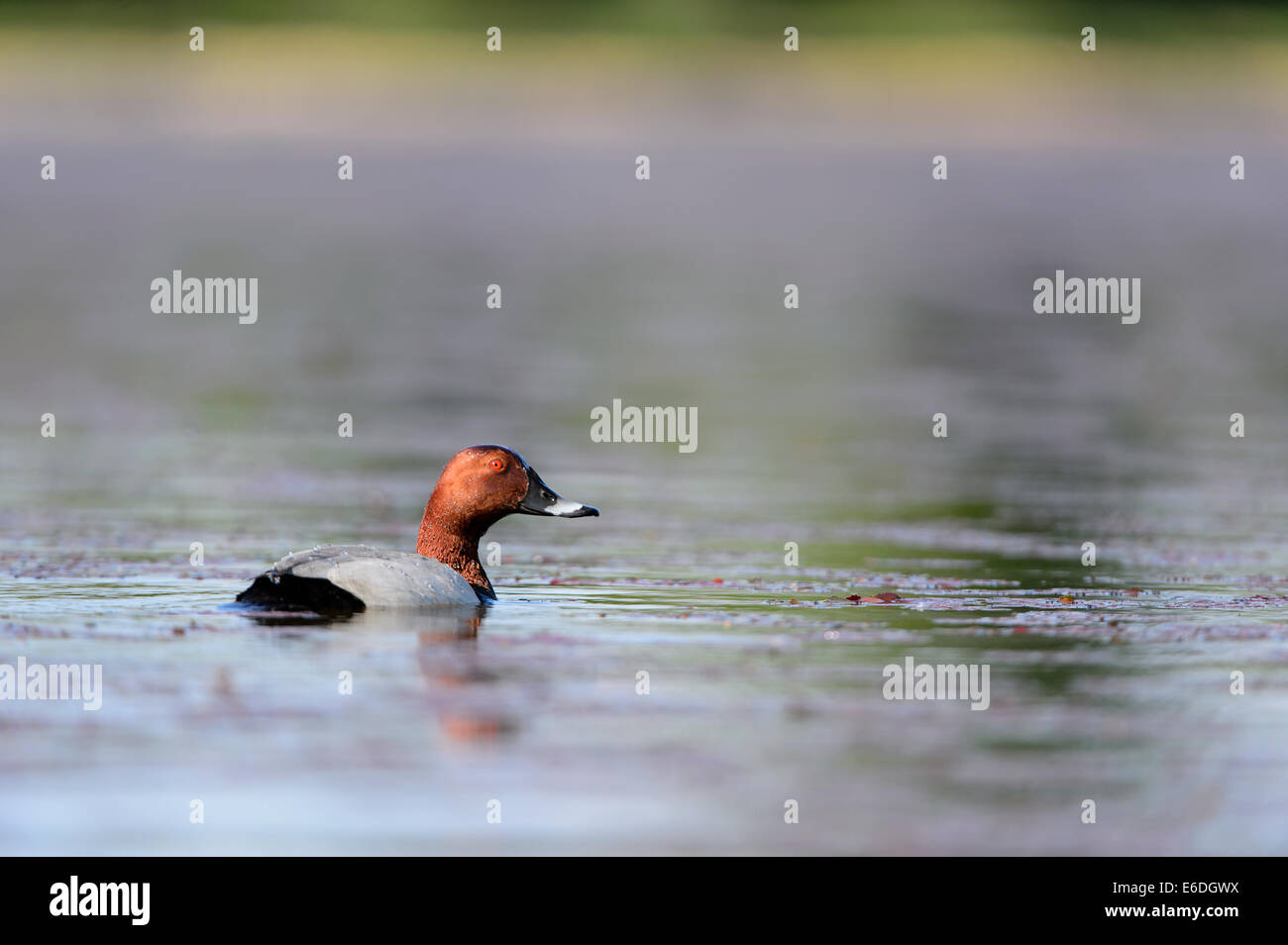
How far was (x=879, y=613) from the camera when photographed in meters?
12.1

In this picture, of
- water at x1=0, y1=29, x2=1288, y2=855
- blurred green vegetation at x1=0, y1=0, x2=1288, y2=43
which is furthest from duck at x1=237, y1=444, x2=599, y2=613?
blurred green vegetation at x1=0, y1=0, x2=1288, y2=43

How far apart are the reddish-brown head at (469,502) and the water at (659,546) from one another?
50 centimetres

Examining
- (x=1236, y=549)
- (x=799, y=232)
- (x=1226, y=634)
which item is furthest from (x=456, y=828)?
(x=799, y=232)

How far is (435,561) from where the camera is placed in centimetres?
1220

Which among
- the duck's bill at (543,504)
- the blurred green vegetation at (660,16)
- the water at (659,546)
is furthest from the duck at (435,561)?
the blurred green vegetation at (660,16)

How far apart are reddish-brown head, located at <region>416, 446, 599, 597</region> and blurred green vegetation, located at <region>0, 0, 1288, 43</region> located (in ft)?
110

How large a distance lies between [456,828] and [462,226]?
116 ft

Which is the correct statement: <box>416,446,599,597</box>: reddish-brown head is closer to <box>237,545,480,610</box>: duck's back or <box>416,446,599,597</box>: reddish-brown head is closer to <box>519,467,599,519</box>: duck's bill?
<box>519,467,599,519</box>: duck's bill

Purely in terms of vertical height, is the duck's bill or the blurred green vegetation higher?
the blurred green vegetation

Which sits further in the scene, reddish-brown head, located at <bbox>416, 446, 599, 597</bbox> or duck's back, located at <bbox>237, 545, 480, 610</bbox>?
reddish-brown head, located at <bbox>416, 446, 599, 597</bbox>

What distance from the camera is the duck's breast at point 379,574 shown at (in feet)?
38.2

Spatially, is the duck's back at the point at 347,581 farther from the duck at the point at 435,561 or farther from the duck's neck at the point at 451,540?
the duck's neck at the point at 451,540

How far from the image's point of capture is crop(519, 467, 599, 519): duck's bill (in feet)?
42.2

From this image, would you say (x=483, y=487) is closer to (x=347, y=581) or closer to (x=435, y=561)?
(x=435, y=561)
